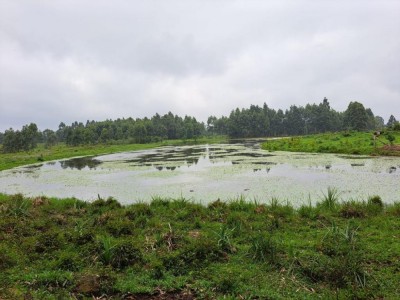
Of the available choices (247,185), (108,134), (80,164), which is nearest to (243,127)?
(108,134)

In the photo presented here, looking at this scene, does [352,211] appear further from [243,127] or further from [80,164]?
[243,127]

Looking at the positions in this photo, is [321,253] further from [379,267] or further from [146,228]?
[146,228]

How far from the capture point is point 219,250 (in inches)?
318

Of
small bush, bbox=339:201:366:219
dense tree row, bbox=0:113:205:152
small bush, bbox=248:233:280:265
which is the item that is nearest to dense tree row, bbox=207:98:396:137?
dense tree row, bbox=0:113:205:152

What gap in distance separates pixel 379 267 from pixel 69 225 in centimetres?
974

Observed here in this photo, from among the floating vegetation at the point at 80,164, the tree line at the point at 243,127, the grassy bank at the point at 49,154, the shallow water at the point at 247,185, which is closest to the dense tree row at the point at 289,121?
the tree line at the point at 243,127

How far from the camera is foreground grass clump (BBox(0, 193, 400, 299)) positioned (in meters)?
6.40

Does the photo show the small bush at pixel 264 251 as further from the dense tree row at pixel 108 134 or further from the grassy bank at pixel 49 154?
the dense tree row at pixel 108 134

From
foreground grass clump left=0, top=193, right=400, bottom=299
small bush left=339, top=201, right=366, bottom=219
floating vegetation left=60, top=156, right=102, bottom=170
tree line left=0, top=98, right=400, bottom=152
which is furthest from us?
tree line left=0, top=98, right=400, bottom=152

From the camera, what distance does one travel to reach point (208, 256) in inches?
309

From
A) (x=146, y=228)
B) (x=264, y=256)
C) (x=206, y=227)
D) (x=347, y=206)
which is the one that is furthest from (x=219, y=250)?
(x=347, y=206)

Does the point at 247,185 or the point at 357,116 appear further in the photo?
the point at 357,116

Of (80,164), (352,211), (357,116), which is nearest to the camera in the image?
(352,211)

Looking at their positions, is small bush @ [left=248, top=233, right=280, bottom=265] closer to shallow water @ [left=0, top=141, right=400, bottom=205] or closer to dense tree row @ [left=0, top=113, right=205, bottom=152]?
shallow water @ [left=0, top=141, right=400, bottom=205]
